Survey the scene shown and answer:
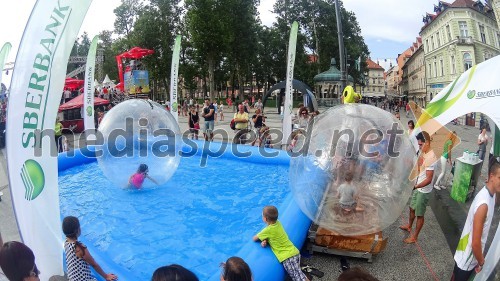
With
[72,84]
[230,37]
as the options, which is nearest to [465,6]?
[230,37]

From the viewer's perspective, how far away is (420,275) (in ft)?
14.1

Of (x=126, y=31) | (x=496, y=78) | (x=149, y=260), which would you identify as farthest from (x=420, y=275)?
(x=126, y=31)

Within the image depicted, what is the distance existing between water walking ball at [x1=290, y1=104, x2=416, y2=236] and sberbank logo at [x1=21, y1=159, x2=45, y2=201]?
302 cm

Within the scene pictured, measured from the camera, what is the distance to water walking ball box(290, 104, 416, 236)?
4004mm

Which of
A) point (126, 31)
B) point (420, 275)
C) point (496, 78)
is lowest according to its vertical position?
point (420, 275)

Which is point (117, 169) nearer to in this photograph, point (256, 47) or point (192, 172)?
point (192, 172)


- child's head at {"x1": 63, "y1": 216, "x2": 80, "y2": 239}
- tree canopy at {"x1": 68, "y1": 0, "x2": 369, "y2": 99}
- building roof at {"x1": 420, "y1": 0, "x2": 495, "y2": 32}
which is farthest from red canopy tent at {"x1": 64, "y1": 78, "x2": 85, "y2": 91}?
building roof at {"x1": 420, "y1": 0, "x2": 495, "y2": 32}

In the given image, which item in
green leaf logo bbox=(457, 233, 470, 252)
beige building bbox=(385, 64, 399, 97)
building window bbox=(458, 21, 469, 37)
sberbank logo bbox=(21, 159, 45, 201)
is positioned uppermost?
beige building bbox=(385, 64, 399, 97)

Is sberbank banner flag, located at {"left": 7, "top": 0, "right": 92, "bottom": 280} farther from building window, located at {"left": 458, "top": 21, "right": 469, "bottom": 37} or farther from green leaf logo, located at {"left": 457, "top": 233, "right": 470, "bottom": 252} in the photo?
building window, located at {"left": 458, "top": 21, "right": 469, "bottom": 37}

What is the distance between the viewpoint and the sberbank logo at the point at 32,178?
3330mm

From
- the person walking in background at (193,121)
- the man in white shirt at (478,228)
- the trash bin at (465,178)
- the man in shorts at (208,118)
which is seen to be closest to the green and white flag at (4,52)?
the man in white shirt at (478,228)

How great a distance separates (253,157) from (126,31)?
44.4 metres

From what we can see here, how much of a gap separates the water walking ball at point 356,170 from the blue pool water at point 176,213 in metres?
1.45

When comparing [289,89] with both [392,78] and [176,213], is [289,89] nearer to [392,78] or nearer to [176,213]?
[176,213]
